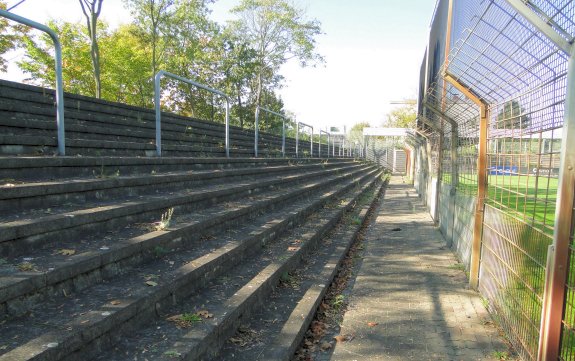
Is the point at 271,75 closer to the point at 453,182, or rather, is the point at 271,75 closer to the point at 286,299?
the point at 453,182

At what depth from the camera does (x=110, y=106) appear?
6.34 m

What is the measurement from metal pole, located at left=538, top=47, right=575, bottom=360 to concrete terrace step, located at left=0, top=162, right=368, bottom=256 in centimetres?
308

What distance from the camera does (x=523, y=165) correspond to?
10.0ft

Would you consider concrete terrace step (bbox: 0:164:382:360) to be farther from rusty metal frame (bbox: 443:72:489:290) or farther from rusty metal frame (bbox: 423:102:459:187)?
rusty metal frame (bbox: 423:102:459:187)

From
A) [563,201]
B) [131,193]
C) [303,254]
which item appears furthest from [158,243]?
[563,201]

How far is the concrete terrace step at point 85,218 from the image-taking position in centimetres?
231

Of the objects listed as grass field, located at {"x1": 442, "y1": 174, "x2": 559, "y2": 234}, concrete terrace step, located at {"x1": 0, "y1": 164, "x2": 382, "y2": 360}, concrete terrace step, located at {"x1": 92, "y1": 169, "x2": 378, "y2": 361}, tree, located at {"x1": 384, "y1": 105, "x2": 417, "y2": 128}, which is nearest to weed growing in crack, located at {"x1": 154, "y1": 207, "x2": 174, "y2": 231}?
concrete terrace step, located at {"x1": 0, "y1": 164, "x2": 382, "y2": 360}

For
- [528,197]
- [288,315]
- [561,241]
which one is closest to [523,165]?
[528,197]

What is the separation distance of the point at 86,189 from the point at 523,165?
3610mm

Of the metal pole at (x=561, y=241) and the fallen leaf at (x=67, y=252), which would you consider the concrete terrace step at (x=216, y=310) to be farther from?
the metal pole at (x=561, y=241)

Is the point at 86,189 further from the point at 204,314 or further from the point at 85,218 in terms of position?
the point at 204,314

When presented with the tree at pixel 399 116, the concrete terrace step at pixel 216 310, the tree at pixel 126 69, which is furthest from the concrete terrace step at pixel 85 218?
the tree at pixel 399 116

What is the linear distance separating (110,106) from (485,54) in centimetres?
550

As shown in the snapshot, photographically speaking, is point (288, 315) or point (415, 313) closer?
point (288, 315)
